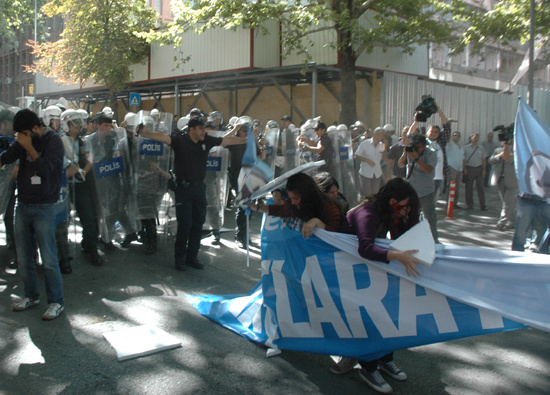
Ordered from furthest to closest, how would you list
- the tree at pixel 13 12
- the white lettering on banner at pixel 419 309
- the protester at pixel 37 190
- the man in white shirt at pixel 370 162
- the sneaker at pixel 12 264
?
the tree at pixel 13 12 → the man in white shirt at pixel 370 162 → the sneaker at pixel 12 264 → the protester at pixel 37 190 → the white lettering on banner at pixel 419 309

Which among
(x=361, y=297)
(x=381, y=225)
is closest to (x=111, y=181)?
(x=381, y=225)

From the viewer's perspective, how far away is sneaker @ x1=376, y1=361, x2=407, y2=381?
154 inches

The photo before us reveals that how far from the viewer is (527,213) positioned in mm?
6379

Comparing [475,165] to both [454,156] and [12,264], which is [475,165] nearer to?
[454,156]

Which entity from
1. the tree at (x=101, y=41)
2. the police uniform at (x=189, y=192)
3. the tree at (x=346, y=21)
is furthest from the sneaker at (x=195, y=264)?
the tree at (x=101, y=41)

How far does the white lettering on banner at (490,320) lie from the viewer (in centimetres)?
336

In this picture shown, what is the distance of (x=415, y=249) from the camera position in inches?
140

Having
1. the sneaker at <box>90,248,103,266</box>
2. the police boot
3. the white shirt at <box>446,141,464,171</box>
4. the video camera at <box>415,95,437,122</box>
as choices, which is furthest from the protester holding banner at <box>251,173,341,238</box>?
the white shirt at <box>446,141,464,171</box>

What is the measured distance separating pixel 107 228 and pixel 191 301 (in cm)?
234

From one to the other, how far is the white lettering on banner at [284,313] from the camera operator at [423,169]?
3409 millimetres

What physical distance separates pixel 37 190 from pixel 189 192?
226 cm

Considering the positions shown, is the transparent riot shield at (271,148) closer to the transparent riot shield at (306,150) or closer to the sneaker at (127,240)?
the transparent riot shield at (306,150)

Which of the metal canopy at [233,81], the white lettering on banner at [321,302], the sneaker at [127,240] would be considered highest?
the metal canopy at [233,81]

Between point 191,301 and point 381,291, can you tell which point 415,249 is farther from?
point 191,301
